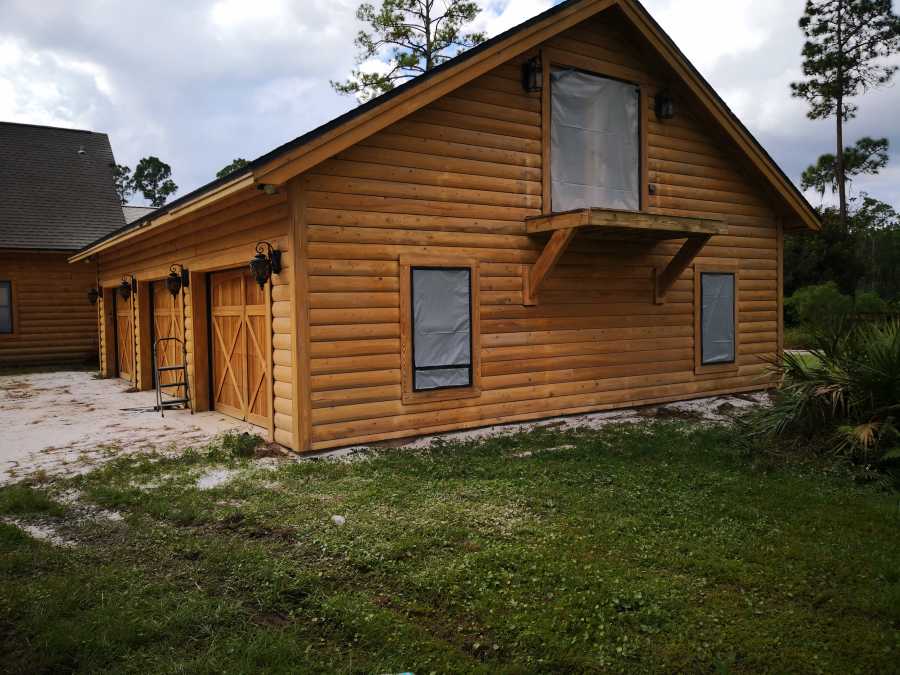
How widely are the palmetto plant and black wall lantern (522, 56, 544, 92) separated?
443 cm

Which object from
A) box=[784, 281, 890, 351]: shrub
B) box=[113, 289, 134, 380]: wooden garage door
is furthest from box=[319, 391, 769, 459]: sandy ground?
box=[113, 289, 134, 380]: wooden garage door

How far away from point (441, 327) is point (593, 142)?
360cm

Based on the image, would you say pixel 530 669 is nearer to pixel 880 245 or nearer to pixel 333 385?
pixel 333 385

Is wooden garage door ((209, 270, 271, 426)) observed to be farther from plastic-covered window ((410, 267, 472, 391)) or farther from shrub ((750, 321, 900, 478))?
shrub ((750, 321, 900, 478))

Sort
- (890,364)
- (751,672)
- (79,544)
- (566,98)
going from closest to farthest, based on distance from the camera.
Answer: (751,672) < (79,544) < (890,364) < (566,98)

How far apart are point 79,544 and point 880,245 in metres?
53.2

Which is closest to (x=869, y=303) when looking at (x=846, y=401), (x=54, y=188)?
(x=846, y=401)

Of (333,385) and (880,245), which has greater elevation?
(880,245)

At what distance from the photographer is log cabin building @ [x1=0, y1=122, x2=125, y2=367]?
17891 millimetres

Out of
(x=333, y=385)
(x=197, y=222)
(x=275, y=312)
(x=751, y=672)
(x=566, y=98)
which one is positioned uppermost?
(x=566, y=98)

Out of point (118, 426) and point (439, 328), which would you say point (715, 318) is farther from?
point (118, 426)

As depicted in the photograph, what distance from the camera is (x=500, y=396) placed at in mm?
8516

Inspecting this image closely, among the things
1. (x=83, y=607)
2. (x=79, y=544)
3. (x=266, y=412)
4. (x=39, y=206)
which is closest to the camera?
(x=83, y=607)

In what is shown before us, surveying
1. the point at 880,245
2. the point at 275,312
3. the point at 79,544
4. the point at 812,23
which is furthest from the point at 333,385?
the point at 880,245
